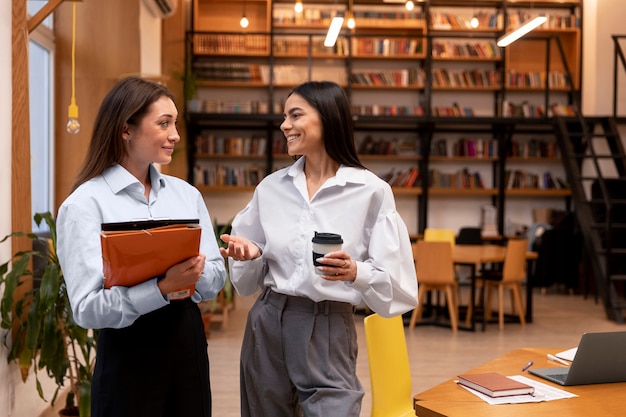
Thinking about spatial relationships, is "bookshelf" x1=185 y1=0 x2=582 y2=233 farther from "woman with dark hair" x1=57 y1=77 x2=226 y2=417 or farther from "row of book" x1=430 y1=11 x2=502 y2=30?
"woman with dark hair" x1=57 y1=77 x2=226 y2=417

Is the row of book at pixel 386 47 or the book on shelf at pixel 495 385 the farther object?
the row of book at pixel 386 47

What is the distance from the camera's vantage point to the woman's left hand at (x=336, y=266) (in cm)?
186

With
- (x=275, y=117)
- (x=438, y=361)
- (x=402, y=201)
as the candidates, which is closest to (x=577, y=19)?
(x=402, y=201)

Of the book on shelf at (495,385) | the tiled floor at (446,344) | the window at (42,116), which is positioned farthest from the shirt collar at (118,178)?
the window at (42,116)

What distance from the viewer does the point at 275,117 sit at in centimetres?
1029

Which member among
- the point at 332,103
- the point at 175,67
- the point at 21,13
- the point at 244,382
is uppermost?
the point at 175,67

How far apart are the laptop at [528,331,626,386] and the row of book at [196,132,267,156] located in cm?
894

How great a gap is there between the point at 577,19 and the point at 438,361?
7358 mm

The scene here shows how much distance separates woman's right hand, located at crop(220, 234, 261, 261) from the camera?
206cm

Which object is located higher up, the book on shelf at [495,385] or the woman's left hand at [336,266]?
the woman's left hand at [336,266]

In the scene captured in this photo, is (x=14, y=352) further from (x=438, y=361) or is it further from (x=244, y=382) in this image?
(x=438, y=361)

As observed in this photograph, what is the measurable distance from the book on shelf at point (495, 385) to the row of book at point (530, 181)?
9.26m

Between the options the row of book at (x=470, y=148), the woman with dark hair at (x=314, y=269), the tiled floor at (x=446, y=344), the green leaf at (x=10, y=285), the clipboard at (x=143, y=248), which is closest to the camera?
the clipboard at (x=143, y=248)

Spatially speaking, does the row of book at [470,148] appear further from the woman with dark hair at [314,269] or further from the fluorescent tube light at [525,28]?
the woman with dark hair at [314,269]
